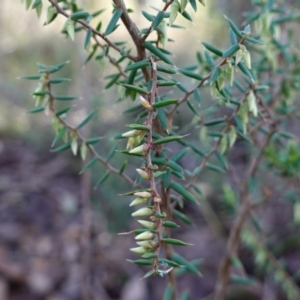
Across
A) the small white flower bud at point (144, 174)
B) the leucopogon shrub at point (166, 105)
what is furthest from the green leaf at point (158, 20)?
the small white flower bud at point (144, 174)

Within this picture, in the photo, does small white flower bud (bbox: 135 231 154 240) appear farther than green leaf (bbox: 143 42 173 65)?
No

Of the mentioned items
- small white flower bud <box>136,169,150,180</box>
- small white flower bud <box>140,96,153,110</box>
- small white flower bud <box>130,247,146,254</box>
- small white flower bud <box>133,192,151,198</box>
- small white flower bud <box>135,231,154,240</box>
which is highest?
small white flower bud <box>140,96,153,110</box>

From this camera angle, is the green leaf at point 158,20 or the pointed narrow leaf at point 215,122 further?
the pointed narrow leaf at point 215,122

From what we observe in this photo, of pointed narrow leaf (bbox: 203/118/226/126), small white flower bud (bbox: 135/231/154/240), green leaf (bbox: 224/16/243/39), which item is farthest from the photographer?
pointed narrow leaf (bbox: 203/118/226/126)

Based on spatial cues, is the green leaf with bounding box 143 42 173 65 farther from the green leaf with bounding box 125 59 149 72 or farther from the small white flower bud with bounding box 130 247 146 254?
the small white flower bud with bounding box 130 247 146 254

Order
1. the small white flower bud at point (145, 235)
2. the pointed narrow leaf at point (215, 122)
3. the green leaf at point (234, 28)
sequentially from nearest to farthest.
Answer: the small white flower bud at point (145, 235) → the green leaf at point (234, 28) → the pointed narrow leaf at point (215, 122)

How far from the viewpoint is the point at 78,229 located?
8.04 ft

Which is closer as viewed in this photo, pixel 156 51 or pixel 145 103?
pixel 145 103

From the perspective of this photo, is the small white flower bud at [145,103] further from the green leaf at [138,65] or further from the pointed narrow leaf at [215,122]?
the pointed narrow leaf at [215,122]

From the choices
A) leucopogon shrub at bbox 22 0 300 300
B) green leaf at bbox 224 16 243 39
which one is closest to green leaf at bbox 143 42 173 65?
leucopogon shrub at bbox 22 0 300 300

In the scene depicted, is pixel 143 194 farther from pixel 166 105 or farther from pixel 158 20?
pixel 158 20

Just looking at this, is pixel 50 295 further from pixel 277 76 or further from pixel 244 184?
pixel 277 76

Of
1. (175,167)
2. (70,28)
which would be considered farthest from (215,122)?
(70,28)

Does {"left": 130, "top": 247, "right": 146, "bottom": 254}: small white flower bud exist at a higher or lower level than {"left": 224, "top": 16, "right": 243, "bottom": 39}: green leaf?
lower
